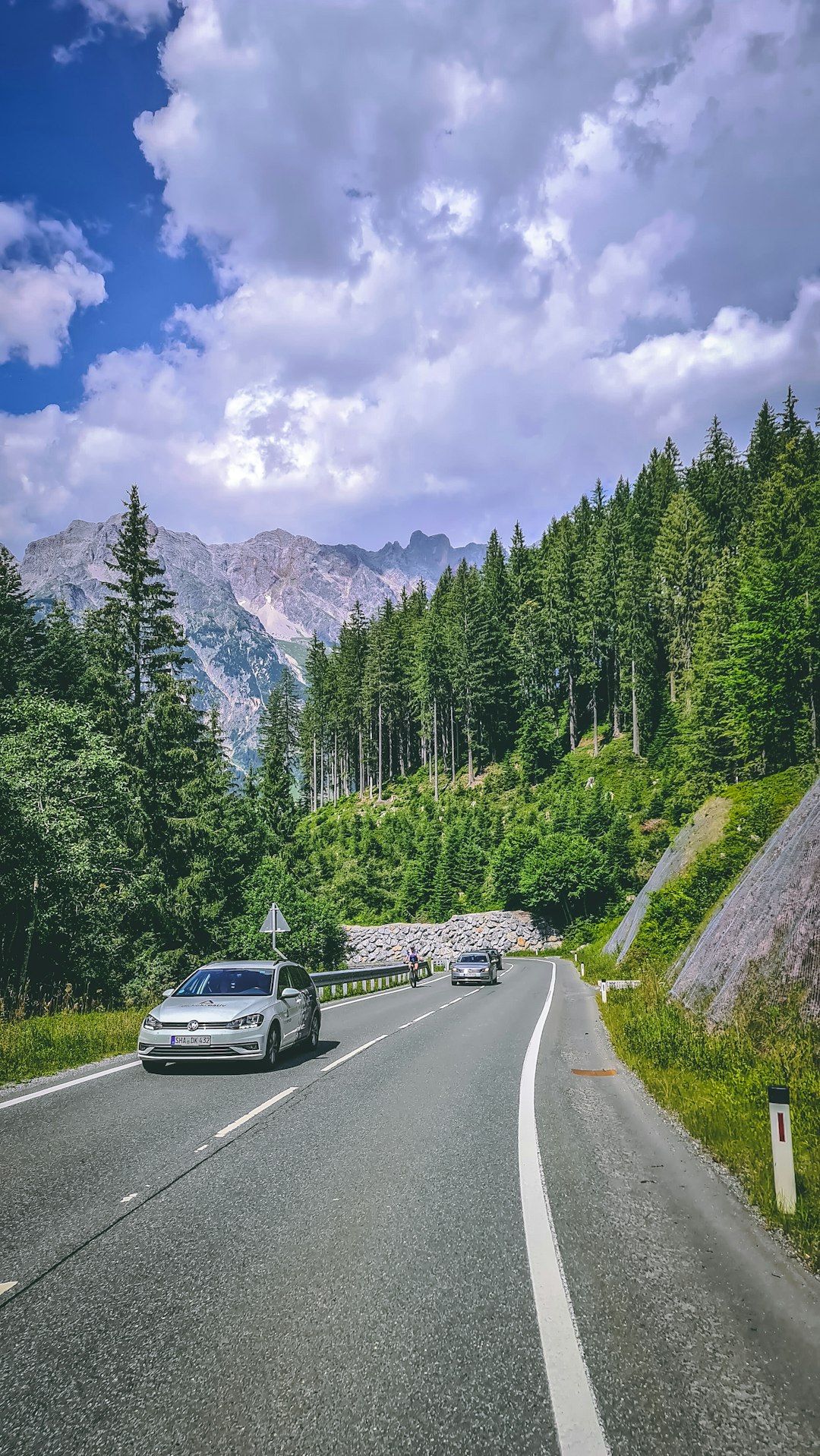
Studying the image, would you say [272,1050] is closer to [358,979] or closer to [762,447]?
[358,979]

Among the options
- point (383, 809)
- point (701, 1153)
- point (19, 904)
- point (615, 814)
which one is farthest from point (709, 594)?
point (701, 1153)

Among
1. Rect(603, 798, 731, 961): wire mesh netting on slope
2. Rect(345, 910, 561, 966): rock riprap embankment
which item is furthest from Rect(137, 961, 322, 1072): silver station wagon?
Rect(345, 910, 561, 966): rock riprap embankment

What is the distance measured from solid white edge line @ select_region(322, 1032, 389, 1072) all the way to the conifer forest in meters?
8.26

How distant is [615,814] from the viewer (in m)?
51.2

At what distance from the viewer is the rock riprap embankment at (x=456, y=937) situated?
5316cm

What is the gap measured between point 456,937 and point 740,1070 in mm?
46158

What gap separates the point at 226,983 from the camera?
11656 millimetres

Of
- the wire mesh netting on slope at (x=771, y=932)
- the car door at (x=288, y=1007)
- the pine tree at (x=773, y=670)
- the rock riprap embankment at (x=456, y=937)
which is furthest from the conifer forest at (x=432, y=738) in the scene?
the wire mesh netting on slope at (x=771, y=932)

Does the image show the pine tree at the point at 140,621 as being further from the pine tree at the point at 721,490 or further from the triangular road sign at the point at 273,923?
the pine tree at the point at 721,490

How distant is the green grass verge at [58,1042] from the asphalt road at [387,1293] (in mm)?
2883

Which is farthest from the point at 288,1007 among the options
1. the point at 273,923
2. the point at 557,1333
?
the point at 273,923

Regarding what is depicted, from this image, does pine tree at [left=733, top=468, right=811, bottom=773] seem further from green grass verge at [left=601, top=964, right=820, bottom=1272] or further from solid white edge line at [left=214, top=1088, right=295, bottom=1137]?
solid white edge line at [left=214, top=1088, right=295, bottom=1137]

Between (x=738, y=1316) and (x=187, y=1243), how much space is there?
3.15 m

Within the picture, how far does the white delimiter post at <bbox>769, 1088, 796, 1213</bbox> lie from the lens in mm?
4895
